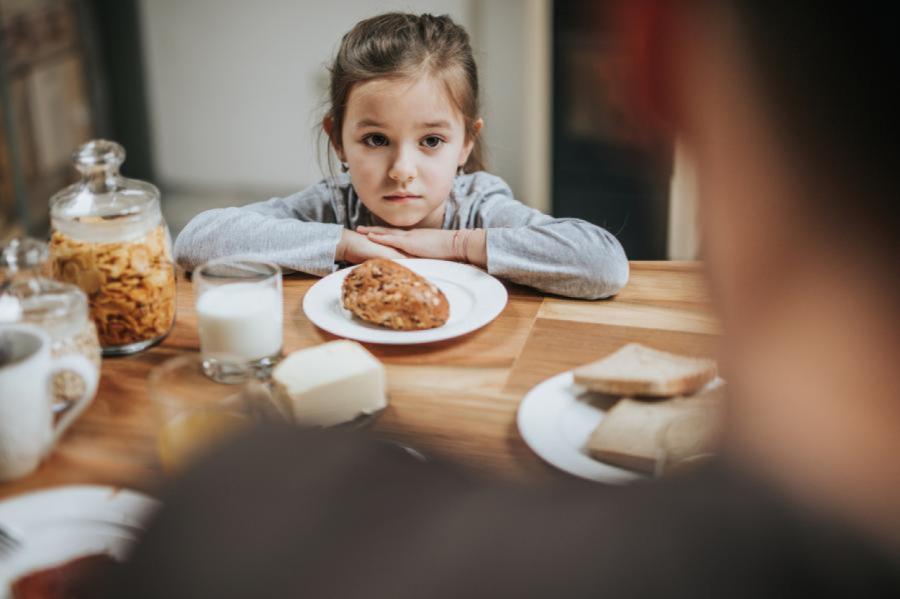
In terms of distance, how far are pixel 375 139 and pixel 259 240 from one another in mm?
318

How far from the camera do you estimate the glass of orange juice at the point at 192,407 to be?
707 mm

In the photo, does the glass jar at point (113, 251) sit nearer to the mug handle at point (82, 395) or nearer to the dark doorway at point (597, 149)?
the mug handle at point (82, 395)

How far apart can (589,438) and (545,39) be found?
2.49 metres

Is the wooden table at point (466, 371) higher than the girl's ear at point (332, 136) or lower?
lower

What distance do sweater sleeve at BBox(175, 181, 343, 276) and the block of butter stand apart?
44 cm

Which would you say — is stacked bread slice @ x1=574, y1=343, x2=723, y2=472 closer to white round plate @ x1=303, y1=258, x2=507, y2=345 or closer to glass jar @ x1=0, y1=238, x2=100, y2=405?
white round plate @ x1=303, y1=258, x2=507, y2=345

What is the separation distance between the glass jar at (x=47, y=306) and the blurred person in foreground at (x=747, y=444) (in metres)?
0.50

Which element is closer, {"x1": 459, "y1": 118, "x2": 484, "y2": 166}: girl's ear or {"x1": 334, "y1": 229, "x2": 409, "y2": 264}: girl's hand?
{"x1": 334, "y1": 229, "x2": 409, "y2": 264}: girl's hand

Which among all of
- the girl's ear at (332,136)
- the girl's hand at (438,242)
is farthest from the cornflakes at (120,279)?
the girl's ear at (332,136)

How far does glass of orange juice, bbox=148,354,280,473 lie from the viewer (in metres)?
0.71

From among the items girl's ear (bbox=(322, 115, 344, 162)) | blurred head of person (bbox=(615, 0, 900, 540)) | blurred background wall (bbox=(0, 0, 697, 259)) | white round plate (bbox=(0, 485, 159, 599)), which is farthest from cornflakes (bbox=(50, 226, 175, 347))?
blurred background wall (bbox=(0, 0, 697, 259))

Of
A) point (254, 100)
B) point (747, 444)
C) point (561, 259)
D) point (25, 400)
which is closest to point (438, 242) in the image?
point (561, 259)

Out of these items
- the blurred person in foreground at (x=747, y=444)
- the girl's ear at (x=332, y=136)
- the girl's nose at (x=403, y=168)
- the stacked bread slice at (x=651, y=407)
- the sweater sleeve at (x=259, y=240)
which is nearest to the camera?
the blurred person in foreground at (x=747, y=444)

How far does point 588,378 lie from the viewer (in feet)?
3.10
